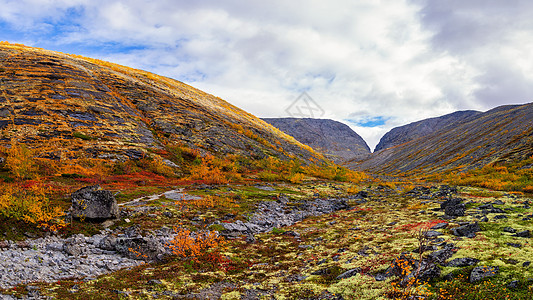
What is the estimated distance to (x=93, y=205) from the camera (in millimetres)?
16703

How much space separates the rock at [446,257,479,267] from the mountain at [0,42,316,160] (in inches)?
1663

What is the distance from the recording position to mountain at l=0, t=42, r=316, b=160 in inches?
1479

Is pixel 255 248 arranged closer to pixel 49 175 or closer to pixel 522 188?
pixel 49 175

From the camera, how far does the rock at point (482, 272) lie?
7.86m


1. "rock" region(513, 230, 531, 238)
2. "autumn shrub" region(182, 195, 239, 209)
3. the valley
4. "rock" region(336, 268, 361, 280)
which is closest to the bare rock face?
the valley

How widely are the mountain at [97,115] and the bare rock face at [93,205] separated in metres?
22.5

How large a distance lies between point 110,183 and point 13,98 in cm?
3354

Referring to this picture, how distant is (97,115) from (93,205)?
1558 inches

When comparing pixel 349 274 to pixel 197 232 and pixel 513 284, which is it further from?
pixel 197 232

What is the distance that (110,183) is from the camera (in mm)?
28859

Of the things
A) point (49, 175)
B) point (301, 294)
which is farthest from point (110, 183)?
point (301, 294)

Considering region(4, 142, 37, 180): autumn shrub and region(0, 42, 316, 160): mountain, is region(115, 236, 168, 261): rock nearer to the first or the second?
region(4, 142, 37, 180): autumn shrub

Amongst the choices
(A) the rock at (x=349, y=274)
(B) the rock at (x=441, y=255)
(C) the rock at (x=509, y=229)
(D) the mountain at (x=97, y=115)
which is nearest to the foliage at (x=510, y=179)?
(C) the rock at (x=509, y=229)

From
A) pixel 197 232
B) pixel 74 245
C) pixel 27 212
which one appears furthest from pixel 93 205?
pixel 197 232
